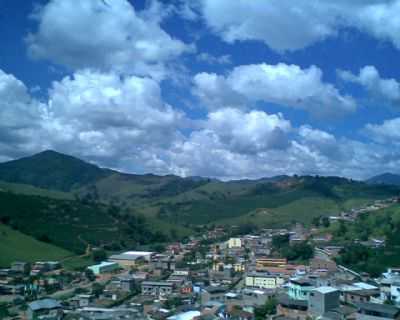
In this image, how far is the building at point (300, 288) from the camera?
122ft

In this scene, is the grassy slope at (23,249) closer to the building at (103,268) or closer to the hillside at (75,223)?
the hillside at (75,223)

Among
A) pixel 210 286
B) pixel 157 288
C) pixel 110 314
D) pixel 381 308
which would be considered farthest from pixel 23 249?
pixel 381 308

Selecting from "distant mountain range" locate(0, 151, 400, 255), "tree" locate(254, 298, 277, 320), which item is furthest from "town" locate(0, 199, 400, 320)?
"distant mountain range" locate(0, 151, 400, 255)

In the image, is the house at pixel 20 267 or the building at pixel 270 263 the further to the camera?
the building at pixel 270 263

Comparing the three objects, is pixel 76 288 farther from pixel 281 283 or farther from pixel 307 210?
pixel 307 210

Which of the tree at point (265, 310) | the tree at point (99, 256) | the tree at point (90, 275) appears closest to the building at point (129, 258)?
the tree at point (99, 256)

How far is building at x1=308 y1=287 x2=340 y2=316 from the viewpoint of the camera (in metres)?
33.2

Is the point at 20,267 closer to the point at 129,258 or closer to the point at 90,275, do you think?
the point at 90,275

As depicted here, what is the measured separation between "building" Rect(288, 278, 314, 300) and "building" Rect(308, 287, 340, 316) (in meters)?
2.37

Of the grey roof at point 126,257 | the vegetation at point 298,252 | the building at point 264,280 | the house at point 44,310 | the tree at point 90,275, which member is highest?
the vegetation at point 298,252

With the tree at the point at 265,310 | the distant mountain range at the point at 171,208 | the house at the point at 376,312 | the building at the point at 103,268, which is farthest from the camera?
the distant mountain range at the point at 171,208

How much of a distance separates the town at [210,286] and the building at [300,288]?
81 mm

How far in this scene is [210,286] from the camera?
148 ft

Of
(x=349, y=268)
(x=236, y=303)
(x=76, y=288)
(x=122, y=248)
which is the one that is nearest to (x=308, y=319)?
(x=236, y=303)
